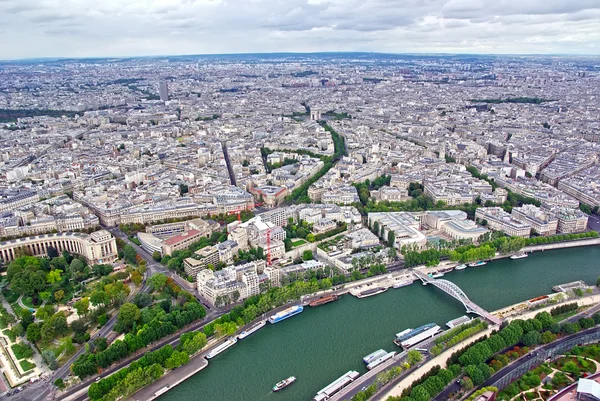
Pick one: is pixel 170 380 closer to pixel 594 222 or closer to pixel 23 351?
pixel 23 351

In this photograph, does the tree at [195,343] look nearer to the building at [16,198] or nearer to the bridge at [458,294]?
the bridge at [458,294]

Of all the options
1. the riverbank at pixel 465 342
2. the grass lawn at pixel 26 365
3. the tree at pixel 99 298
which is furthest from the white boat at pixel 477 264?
the grass lawn at pixel 26 365

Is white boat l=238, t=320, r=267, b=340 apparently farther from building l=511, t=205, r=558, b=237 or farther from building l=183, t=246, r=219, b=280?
building l=511, t=205, r=558, b=237

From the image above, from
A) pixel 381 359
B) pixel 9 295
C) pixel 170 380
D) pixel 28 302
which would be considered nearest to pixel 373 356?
pixel 381 359

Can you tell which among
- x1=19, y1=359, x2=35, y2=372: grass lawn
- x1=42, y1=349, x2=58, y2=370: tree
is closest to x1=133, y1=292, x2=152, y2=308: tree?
x1=42, y1=349, x2=58, y2=370: tree

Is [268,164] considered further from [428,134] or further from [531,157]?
[531,157]
